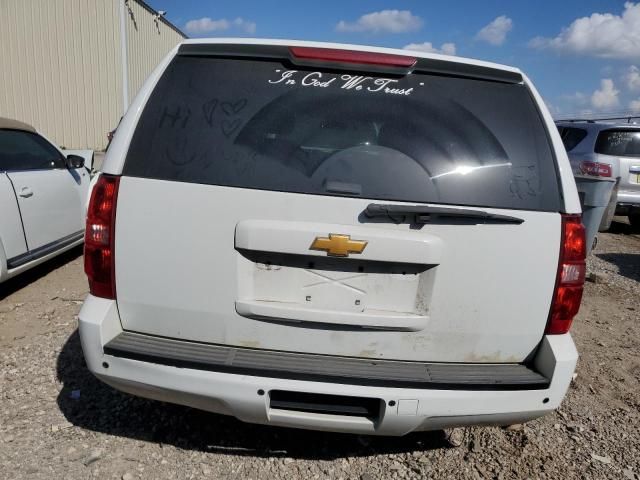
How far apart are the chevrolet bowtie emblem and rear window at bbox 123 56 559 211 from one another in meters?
0.18

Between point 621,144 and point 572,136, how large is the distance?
3.13 feet

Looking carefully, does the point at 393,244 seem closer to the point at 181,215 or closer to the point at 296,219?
Answer: the point at 296,219

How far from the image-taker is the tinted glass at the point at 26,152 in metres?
4.57

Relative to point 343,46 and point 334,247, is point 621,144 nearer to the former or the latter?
point 343,46

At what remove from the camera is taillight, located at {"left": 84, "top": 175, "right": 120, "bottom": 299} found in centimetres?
207

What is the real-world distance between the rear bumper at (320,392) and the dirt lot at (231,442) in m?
0.57

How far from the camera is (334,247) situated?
1.97 meters

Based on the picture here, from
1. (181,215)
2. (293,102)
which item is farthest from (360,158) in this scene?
(181,215)

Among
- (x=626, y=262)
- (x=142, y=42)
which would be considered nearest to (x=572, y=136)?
(x=626, y=262)

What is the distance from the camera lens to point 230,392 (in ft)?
6.61

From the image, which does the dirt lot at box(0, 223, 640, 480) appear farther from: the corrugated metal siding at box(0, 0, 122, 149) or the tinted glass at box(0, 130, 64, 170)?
the corrugated metal siding at box(0, 0, 122, 149)

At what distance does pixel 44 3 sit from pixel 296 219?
1519cm

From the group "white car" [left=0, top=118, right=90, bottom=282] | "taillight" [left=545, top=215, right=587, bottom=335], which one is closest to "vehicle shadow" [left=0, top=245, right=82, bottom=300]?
"white car" [left=0, top=118, right=90, bottom=282]

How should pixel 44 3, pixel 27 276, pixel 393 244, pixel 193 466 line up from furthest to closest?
pixel 44 3 → pixel 27 276 → pixel 193 466 → pixel 393 244
